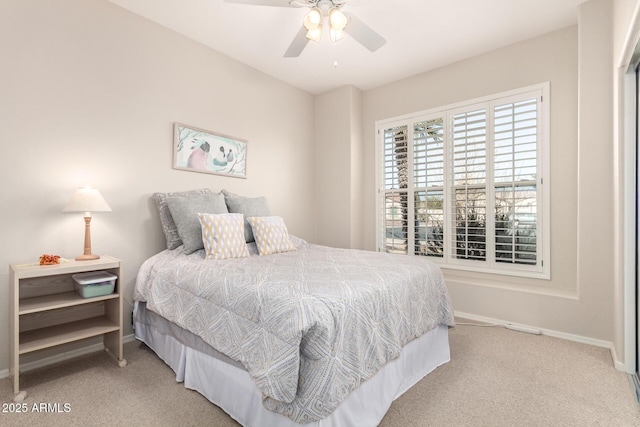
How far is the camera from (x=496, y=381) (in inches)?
82.2

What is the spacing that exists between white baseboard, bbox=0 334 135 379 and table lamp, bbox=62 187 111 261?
0.74m

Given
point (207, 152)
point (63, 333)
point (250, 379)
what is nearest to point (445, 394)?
point (250, 379)

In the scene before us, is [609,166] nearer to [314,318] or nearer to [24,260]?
[314,318]

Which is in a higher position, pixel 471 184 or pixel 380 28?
pixel 380 28

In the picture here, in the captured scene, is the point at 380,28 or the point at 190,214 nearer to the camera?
the point at 190,214

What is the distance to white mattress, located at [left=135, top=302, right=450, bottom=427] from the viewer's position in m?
1.49

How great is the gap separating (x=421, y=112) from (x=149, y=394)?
373 centimetres

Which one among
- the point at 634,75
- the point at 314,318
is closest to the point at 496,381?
the point at 314,318

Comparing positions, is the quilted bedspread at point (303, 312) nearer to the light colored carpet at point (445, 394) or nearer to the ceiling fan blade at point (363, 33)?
the light colored carpet at point (445, 394)

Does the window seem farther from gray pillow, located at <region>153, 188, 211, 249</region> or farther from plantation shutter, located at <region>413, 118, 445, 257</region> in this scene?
gray pillow, located at <region>153, 188, 211, 249</region>

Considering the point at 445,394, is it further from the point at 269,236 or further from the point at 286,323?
the point at 269,236

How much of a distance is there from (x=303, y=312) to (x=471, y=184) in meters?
2.83

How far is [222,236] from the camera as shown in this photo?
2.54 meters

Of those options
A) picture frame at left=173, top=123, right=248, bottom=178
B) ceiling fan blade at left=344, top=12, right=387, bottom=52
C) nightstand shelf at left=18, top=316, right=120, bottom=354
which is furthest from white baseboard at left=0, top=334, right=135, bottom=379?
ceiling fan blade at left=344, top=12, right=387, bottom=52
